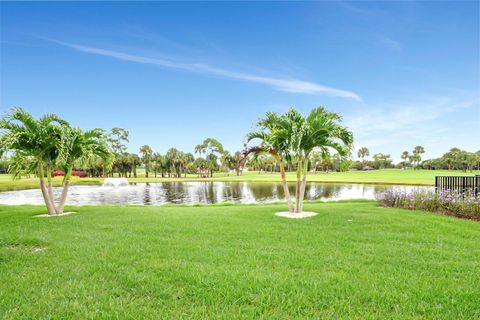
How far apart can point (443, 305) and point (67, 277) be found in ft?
16.7

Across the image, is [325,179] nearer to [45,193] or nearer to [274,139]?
[274,139]

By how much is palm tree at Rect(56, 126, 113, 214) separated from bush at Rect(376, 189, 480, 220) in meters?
13.7

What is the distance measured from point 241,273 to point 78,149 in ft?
32.3

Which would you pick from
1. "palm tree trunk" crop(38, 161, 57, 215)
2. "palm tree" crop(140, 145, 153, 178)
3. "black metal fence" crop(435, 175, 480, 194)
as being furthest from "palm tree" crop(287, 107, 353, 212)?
"palm tree" crop(140, 145, 153, 178)

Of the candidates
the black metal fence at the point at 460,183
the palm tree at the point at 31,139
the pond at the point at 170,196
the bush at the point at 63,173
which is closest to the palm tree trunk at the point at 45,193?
the palm tree at the point at 31,139

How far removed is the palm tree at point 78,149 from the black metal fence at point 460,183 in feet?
50.9

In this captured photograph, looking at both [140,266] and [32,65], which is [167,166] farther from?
[140,266]

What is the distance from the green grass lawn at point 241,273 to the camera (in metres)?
2.95

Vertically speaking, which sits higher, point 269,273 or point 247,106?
point 247,106

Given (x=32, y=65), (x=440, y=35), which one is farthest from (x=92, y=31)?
(x=440, y=35)

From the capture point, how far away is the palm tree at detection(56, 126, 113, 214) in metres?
9.98

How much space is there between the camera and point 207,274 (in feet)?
12.5

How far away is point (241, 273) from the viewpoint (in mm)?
3881

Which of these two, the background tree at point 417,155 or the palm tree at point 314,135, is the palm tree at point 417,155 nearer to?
the background tree at point 417,155
